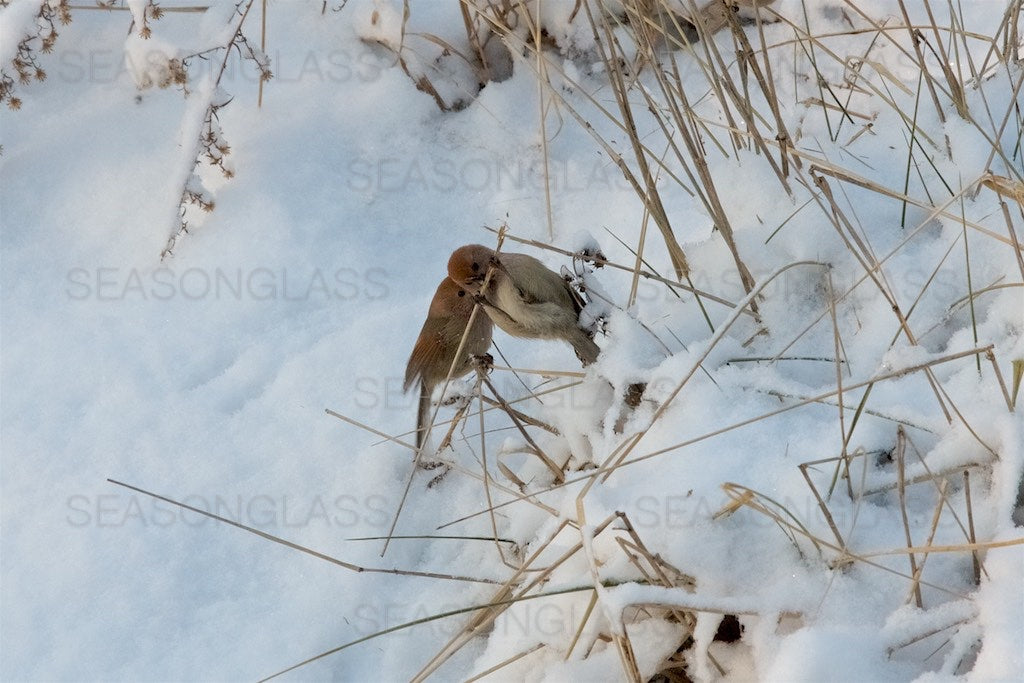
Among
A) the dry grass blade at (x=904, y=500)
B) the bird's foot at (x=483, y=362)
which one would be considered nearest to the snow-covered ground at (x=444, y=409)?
the dry grass blade at (x=904, y=500)

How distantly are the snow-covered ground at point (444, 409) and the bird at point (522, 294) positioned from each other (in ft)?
0.26

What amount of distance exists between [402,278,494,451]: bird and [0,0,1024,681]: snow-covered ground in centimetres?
10

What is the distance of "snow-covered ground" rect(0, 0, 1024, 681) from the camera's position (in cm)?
166

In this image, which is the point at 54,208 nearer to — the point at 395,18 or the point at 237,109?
the point at 237,109

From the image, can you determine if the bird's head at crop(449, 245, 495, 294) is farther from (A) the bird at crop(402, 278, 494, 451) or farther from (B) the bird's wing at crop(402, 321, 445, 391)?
(B) the bird's wing at crop(402, 321, 445, 391)

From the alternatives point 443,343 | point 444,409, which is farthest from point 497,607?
point 444,409

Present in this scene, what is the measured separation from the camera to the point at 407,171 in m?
3.11

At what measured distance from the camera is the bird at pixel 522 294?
215cm

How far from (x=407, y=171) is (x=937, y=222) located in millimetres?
1633

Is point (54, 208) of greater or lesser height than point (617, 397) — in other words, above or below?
below

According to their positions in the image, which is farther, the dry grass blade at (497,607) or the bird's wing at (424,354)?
the bird's wing at (424,354)

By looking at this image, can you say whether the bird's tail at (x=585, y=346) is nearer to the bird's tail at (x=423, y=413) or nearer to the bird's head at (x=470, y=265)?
the bird's head at (x=470, y=265)

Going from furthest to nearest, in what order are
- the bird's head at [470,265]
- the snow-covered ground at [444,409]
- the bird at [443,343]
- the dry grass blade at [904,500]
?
the bird at [443,343] < the bird's head at [470,265] < the snow-covered ground at [444,409] < the dry grass blade at [904,500]

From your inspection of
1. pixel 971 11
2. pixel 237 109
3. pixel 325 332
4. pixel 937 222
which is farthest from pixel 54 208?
pixel 971 11
